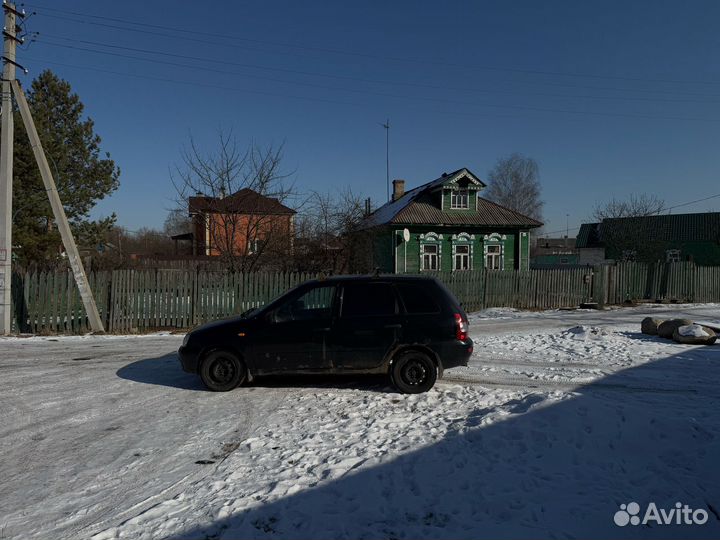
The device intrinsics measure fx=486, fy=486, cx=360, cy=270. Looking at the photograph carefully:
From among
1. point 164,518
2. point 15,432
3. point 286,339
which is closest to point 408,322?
point 286,339

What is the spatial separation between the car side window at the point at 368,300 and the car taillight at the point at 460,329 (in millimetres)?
876

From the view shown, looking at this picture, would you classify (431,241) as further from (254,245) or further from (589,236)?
(589,236)

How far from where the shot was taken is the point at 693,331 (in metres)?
10.6

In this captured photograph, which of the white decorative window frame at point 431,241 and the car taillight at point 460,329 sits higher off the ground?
the white decorative window frame at point 431,241

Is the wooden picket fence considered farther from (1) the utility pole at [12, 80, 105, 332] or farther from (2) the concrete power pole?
(1) the utility pole at [12, 80, 105, 332]

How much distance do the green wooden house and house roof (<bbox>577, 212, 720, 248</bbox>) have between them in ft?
38.7

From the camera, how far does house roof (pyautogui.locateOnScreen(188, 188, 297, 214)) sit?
62.0 feet

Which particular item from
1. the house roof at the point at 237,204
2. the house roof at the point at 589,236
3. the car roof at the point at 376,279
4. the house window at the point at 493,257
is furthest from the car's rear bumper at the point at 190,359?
the house roof at the point at 589,236

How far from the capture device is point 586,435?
Result: 188 inches

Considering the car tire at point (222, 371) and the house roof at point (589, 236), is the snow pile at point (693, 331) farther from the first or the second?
the house roof at point (589, 236)

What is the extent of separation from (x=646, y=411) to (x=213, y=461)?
15.1ft

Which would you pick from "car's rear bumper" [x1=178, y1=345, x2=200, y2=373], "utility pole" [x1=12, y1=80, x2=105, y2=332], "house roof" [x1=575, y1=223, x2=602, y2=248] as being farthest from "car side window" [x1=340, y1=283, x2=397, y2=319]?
"house roof" [x1=575, y1=223, x2=602, y2=248]

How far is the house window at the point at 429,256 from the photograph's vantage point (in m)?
29.6

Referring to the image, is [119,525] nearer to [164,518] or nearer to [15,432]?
[164,518]
